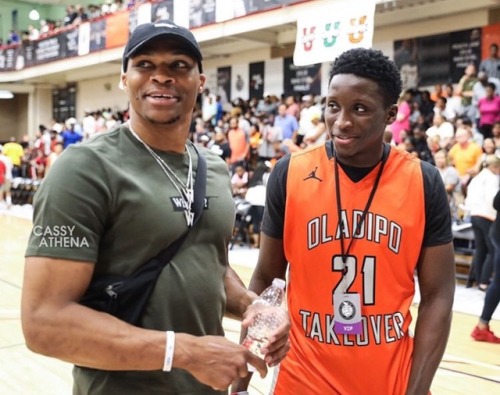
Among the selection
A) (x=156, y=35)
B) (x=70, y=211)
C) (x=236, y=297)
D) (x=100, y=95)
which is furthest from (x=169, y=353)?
(x=100, y=95)

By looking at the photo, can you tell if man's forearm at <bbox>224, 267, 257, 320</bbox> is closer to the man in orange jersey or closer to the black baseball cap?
the man in orange jersey

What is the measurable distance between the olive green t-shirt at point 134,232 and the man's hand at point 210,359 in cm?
17

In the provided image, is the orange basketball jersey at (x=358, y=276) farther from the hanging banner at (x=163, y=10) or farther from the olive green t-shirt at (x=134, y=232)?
the hanging banner at (x=163, y=10)

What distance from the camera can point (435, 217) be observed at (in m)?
1.72

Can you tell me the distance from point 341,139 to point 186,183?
45cm

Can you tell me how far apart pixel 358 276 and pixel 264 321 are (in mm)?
314

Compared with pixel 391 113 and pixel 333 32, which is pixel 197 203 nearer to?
pixel 391 113

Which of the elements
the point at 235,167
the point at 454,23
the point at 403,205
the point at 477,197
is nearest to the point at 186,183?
the point at 403,205

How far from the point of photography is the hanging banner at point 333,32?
8.34 m

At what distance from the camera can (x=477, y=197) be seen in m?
6.75

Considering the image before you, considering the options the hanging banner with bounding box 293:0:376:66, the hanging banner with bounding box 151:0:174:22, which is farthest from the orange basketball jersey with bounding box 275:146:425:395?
the hanging banner with bounding box 151:0:174:22

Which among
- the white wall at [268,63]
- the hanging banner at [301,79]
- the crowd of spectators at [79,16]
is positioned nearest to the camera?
the white wall at [268,63]

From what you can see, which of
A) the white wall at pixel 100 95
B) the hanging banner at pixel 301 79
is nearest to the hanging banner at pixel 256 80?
the hanging banner at pixel 301 79

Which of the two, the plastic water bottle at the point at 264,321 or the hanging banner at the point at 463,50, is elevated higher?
the hanging banner at the point at 463,50
